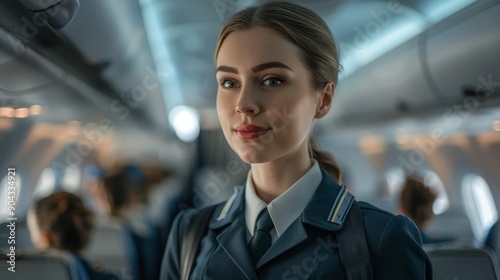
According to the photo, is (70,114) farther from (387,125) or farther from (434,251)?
(387,125)

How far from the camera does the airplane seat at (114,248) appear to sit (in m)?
3.53

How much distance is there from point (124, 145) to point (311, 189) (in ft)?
15.9

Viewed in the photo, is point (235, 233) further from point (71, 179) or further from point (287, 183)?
point (71, 179)

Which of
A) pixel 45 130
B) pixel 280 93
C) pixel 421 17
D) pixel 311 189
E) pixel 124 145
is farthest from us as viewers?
pixel 124 145

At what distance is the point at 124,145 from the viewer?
6.02 meters

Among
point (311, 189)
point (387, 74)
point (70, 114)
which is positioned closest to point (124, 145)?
point (70, 114)

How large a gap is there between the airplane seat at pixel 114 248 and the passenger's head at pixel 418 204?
191cm

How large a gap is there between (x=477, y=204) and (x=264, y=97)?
3726 millimetres

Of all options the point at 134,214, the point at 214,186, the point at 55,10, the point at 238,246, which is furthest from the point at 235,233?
the point at 214,186

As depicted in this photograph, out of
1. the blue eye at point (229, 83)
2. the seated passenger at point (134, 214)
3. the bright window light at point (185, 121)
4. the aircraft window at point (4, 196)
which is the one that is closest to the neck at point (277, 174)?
the blue eye at point (229, 83)

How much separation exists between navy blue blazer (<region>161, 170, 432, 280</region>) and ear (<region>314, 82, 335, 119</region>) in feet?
0.54

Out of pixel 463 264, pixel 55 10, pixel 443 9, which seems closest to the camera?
pixel 55 10

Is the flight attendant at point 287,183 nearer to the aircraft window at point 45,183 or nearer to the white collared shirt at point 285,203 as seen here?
the white collared shirt at point 285,203

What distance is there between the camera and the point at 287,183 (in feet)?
4.61
